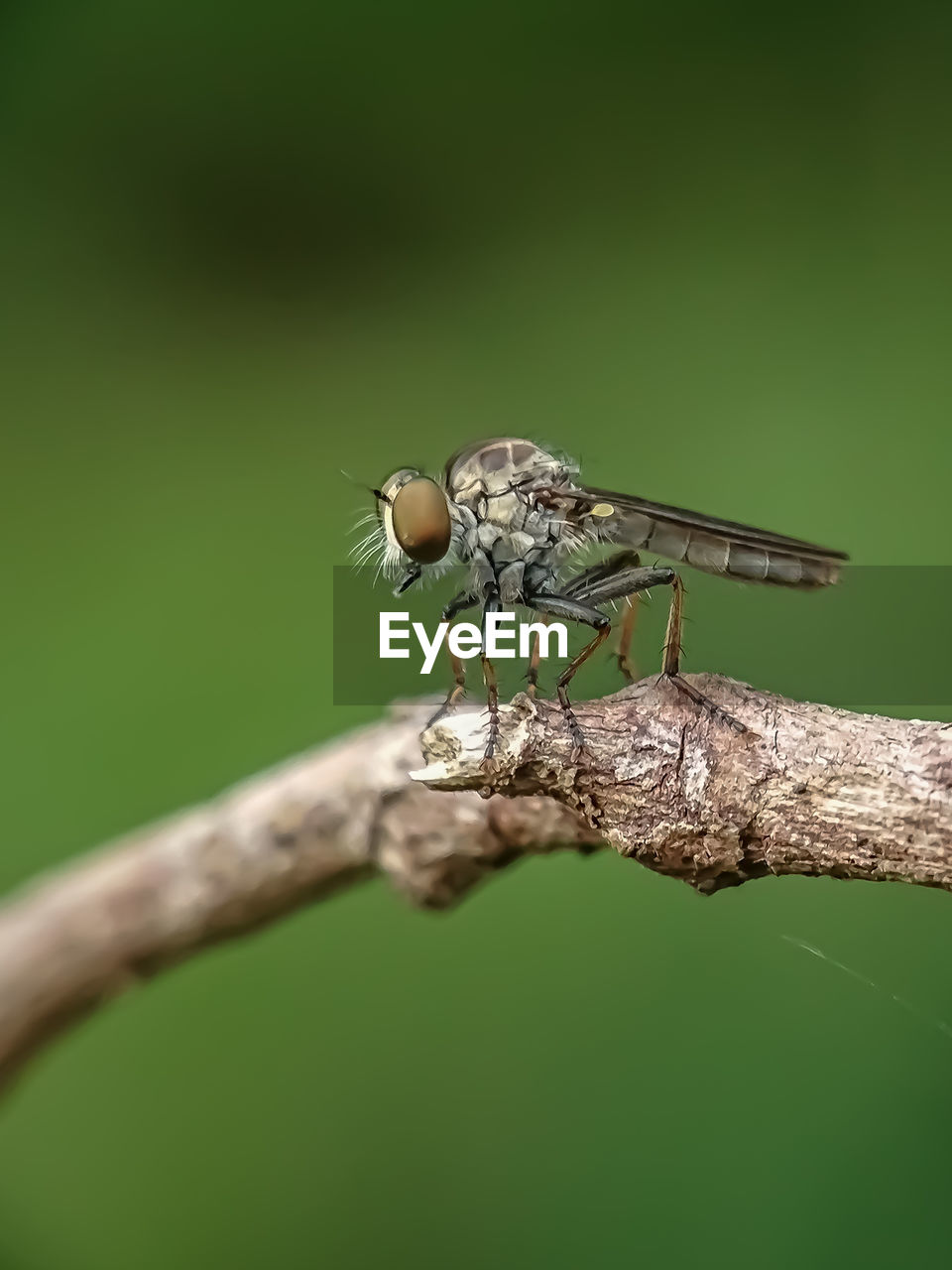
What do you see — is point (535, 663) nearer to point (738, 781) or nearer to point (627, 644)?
point (627, 644)

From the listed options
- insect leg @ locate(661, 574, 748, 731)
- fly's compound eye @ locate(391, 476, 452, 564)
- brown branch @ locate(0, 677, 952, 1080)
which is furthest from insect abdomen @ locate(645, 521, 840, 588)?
brown branch @ locate(0, 677, 952, 1080)

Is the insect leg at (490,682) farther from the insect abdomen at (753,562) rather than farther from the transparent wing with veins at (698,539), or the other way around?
the insect abdomen at (753,562)

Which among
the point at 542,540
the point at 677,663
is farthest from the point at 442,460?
the point at 677,663

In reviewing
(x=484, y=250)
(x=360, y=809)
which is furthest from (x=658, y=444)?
(x=360, y=809)

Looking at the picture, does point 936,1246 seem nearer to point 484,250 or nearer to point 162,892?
point 162,892

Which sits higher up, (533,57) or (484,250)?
(533,57)

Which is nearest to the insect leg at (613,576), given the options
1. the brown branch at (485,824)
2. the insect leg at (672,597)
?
the insect leg at (672,597)

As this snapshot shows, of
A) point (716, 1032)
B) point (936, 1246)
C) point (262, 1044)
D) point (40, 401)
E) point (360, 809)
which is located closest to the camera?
point (360, 809)
